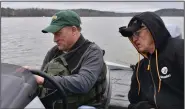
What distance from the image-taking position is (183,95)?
2.83 meters

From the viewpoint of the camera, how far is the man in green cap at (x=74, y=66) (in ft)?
9.58

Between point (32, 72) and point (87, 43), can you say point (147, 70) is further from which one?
point (32, 72)

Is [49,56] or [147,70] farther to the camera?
[49,56]

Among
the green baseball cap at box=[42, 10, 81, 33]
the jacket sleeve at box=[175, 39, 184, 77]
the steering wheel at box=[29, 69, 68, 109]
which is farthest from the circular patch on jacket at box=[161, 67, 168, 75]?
the green baseball cap at box=[42, 10, 81, 33]

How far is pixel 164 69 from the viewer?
2867mm

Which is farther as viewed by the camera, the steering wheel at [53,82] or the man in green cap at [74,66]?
the man in green cap at [74,66]

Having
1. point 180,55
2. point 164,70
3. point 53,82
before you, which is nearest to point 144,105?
point 164,70

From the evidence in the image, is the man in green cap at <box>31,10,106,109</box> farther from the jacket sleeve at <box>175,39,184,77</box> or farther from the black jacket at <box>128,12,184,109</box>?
the jacket sleeve at <box>175,39,184,77</box>

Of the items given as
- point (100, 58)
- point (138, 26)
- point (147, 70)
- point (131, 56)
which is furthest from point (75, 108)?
point (131, 56)

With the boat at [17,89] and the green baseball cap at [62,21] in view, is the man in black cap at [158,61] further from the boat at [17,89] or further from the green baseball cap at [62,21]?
the boat at [17,89]

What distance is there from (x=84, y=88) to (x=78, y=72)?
228mm

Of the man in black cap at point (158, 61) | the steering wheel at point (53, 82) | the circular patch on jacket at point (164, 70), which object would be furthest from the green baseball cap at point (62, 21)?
the circular patch on jacket at point (164, 70)

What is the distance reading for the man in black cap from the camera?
2828 millimetres

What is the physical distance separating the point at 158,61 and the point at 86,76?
618 millimetres
